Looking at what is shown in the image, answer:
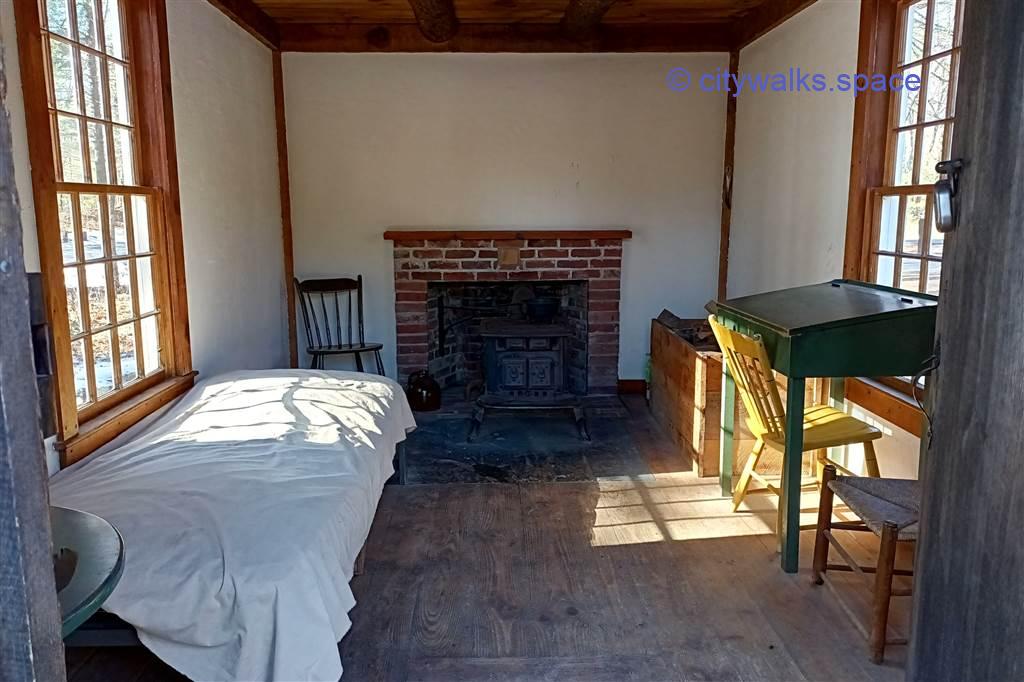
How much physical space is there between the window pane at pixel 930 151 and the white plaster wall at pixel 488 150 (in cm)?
227

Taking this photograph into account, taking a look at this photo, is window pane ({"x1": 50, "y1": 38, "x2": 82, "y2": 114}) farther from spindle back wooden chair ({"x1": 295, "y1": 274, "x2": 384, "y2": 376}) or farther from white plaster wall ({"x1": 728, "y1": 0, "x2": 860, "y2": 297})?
white plaster wall ({"x1": 728, "y1": 0, "x2": 860, "y2": 297})

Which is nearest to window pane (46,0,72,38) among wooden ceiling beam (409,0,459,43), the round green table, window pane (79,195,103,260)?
window pane (79,195,103,260)

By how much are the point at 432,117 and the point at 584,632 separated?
3.88 meters

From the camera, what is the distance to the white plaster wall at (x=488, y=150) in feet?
17.5

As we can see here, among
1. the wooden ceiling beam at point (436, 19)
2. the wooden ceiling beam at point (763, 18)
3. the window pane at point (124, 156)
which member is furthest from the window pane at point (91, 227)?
the wooden ceiling beam at point (763, 18)

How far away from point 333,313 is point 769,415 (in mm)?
3408

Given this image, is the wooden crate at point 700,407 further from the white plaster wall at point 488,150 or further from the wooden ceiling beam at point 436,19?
the wooden ceiling beam at point 436,19

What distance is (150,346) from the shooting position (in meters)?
3.39

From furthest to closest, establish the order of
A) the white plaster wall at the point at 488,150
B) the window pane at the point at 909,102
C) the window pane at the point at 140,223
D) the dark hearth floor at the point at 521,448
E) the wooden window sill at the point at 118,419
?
the white plaster wall at the point at 488,150, the dark hearth floor at the point at 521,448, the window pane at the point at 909,102, the window pane at the point at 140,223, the wooden window sill at the point at 118,419

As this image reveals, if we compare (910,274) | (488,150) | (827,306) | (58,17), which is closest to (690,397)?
(827,306)

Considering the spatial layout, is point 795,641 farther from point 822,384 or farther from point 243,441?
point 243,441

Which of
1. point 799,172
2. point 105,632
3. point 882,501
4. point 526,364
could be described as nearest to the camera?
point 105,632

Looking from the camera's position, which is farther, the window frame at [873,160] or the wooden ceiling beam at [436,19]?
the wooden ceiling beam at [436,19]

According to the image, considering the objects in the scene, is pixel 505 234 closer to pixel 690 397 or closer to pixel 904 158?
pixel 690 397
